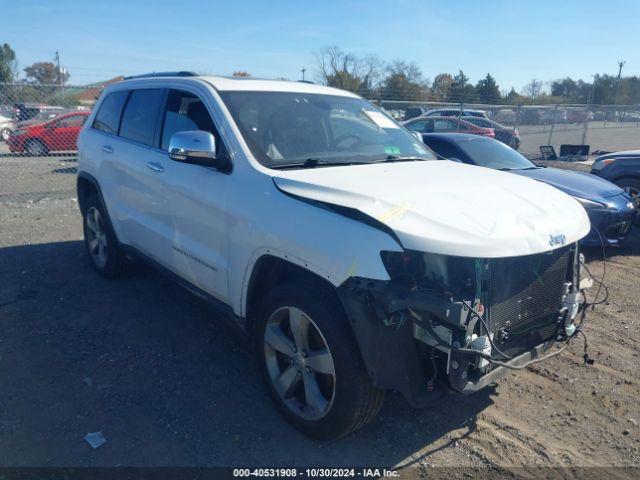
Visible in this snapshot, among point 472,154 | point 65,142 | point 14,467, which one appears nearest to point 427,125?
point 472,154

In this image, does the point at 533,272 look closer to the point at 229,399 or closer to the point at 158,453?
the point at 229,399

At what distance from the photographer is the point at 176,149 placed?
3400 millimetres

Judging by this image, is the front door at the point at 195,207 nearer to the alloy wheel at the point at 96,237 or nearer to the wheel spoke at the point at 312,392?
the wheel spoke at the point at 312,392

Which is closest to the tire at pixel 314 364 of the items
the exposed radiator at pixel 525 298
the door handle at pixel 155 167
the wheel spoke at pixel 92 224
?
the exposed radiator at pixel 525 298

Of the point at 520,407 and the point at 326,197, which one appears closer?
the point at 326,197

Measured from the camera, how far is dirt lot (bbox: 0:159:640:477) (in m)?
2.96

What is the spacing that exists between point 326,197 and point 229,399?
5.17ft

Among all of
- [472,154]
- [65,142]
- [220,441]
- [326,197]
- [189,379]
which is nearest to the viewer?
[326,197]

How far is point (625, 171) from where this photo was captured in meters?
8.32

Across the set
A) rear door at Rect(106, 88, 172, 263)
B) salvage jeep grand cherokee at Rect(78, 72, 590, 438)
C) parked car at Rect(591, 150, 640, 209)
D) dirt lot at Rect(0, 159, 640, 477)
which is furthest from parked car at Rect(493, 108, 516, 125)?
rear door at Rect(106, 88, 172, 263)

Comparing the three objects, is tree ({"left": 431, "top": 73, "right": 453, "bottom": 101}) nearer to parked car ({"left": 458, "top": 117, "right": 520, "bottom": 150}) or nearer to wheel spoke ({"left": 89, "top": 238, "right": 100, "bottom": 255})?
parked car ({"left": 458, "top": 117, "right": 520, "bottom": 150})

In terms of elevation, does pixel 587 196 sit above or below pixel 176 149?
below

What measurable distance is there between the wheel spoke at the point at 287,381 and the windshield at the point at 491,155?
199 inches

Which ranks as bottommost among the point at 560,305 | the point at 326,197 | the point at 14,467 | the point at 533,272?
the point at 14,467
